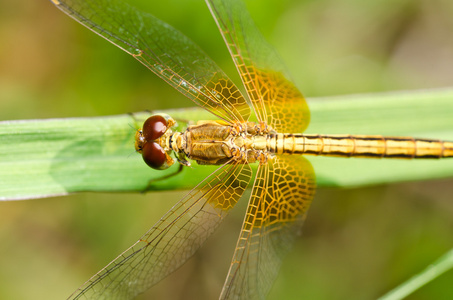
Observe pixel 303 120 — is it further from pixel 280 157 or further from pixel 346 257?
pixel 346 257

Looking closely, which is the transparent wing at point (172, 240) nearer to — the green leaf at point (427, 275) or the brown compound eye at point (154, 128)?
the brown compound eye at point (154, 128)

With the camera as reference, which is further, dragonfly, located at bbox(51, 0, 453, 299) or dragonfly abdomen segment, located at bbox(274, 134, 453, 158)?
dragonfly abdomen segment, located at bbox(274, 134, 453, 158)

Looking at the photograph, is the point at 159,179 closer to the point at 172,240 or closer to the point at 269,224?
the point at 172,240

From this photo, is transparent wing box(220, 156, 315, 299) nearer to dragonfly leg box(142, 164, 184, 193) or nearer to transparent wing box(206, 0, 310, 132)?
transparent wing box(206, 0, 310, 132)

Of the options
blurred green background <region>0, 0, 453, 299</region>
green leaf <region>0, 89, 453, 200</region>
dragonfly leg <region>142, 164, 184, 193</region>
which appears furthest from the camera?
blurred green background <region>0, 0, 453, 299</region>

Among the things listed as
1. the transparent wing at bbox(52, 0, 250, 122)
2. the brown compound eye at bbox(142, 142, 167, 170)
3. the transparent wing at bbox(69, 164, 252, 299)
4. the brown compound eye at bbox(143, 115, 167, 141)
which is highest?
the transparent wing at bbox(52, 0, 250, 122)

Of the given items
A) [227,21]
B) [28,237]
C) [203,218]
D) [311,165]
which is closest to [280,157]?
[311,165]

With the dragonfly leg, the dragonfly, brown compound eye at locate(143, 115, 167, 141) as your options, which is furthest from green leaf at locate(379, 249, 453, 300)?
brown compound eye at locate(143, 115, 167, 141)

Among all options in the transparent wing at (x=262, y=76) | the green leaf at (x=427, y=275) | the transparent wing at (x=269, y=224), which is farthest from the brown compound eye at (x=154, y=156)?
the green leaf at (x=427, y=275)
